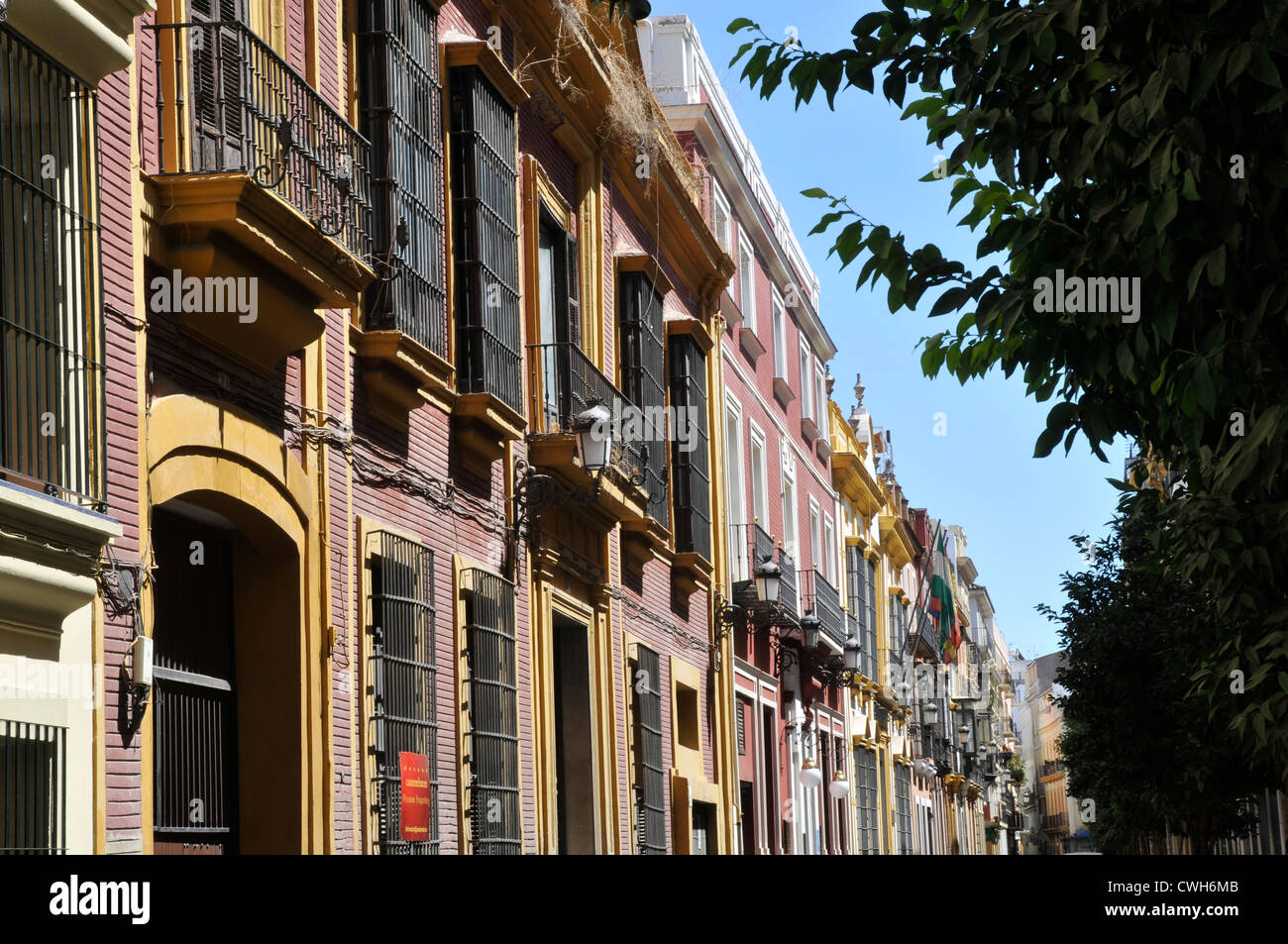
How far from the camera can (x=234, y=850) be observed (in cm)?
904

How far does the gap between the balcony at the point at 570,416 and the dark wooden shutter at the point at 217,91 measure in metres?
5.14

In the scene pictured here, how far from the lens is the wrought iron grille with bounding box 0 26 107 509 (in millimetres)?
6305

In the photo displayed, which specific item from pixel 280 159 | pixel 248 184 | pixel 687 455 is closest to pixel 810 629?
pixel 687 455

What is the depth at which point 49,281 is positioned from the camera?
6547 millimetres

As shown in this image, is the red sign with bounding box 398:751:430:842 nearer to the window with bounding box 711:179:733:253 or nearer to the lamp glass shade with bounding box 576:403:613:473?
the lamp glass shade with bounding box 576:403:613:473

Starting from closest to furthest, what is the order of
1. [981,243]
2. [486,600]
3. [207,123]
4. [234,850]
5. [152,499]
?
[981,243], [152,499], [207,123], [234,850], [486,600]

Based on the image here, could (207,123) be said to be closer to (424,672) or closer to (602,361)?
(424,672)

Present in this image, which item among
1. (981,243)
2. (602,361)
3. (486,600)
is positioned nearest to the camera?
(981,243)

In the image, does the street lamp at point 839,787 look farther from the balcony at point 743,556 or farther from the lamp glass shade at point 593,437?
the lamp glass shade at point 593,437

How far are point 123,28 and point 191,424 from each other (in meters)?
1.85

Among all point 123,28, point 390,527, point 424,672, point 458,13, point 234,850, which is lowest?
point 234,850
